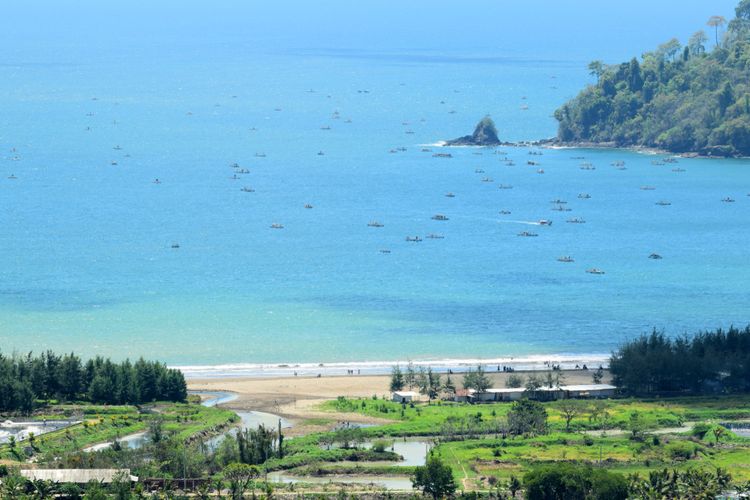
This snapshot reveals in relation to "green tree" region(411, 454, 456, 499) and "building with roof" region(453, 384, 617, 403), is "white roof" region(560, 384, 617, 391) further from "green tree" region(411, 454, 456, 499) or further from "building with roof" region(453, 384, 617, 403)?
"green tree" region(411, 454, 456, 499)

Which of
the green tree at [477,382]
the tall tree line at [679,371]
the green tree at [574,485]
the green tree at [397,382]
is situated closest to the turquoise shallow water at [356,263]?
the green tree at [397,382]

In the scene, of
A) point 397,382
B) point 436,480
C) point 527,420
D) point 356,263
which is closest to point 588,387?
point 397,382

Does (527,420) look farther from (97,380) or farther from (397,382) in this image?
(97,380)

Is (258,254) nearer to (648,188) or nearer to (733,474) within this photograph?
(648,188)

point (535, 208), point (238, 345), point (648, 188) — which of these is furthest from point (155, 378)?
point (648, 188)

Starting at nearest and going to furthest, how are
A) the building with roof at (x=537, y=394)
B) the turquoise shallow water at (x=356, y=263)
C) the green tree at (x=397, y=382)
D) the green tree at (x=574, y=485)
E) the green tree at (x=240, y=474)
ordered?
the green tree at (x=574, y=485), the green tree at (x=240, y=474), the building with roof at (x=537, y=394), the green tree at (x=397, y=382), the turquoise shallow water at (x=356, y=263)

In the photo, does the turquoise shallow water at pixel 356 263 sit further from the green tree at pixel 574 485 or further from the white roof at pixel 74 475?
the green tree at pixel 574 485

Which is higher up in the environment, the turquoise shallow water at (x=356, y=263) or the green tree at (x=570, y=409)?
the turquoise shallow water at (x=356, y=263)
